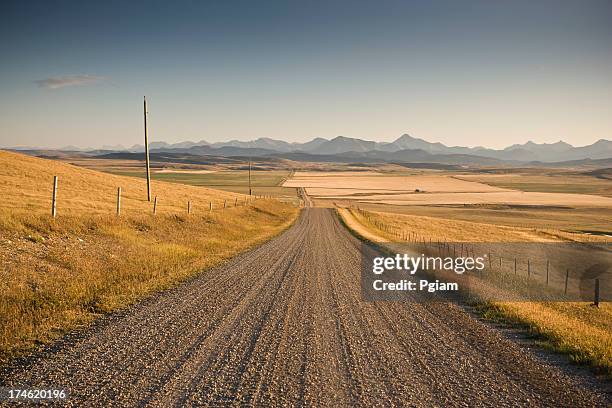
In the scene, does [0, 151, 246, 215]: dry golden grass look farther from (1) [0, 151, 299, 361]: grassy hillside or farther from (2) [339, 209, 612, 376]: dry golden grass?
(2) [339, 209, 612, 376]: dry golden grass

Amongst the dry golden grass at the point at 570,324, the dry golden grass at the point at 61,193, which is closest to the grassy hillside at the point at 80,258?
the dry golden grass at the point at 61,193

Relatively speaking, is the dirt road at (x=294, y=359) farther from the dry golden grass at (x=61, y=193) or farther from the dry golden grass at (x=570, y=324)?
the dry golden grass at (x=61, y=193)

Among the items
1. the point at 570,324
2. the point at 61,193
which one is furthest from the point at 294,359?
the point at 61,193

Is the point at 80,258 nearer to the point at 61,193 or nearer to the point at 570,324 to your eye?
the point at 570,324

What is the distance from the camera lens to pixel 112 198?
3772 cm

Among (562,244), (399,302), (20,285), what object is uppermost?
(20,285)

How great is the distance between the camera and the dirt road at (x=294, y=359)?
23.4ft

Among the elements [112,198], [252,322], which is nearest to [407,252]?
[252,322]

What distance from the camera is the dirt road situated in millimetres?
7137

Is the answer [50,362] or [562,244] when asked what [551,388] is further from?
[562,244]

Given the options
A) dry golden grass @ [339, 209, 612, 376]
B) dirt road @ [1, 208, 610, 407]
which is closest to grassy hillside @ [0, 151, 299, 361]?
dirt road @ [1, 208, 610, 407]

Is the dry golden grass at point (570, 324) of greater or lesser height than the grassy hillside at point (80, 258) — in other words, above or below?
below

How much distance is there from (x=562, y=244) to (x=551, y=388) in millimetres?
43989

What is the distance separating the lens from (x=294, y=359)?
28.3 feet
